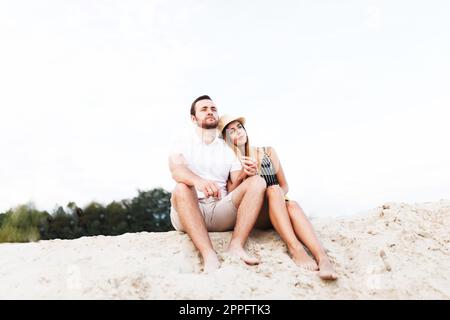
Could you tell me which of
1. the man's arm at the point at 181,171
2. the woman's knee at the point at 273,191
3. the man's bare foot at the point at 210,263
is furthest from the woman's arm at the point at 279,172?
the man's bare foot at the point at 210,263

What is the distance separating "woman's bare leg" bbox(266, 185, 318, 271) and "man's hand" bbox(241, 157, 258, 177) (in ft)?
0.59

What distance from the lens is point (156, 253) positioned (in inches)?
148

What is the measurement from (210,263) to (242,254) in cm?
28

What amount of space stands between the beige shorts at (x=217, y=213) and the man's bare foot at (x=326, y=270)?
30.7 inches

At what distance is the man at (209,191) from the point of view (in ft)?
11.8

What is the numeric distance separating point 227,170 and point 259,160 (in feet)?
0.94

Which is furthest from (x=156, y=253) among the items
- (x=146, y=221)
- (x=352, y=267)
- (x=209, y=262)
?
(x=146, y=221)

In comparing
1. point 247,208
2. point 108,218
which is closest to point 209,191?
point 247,208

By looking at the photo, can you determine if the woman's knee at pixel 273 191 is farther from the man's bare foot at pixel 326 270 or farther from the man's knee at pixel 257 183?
the man's bare foot at pixel 326 270

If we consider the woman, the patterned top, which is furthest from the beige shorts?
the patterned top

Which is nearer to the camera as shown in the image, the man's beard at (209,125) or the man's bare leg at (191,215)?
the man's bare leg at (191,215)

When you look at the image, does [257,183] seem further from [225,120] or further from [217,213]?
[225,120]

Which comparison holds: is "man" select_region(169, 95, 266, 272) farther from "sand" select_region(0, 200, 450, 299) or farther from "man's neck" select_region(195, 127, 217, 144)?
"sand" select_region(0, 200, 450, 299)
